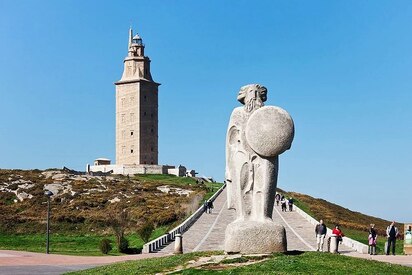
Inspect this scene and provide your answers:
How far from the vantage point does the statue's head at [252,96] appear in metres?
16.1

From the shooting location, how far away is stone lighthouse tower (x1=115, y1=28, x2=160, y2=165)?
363ft

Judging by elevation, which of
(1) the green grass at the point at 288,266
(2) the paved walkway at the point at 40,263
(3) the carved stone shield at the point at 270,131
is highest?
(3) the carved stone shield at the point at 270,131

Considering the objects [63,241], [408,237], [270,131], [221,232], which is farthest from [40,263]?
[63,241]

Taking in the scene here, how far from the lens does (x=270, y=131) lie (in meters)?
15.5

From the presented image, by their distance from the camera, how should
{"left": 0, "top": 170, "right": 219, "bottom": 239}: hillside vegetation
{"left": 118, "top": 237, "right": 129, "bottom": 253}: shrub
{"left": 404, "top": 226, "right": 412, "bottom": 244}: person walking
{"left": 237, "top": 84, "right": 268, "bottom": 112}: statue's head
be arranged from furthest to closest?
{"left": 0, "top": 170, "right": 219, "bottom": 239}: hillside vegetation, {"left": 118, "top": 237, "right": 129, "bottom": 253}: shrub, {"left": 404, "top": 226, "right": 412, "bottom": 244}: person walking, {"left": 237, "top": 84, "right": 268, "bottom": 112}: statue's head

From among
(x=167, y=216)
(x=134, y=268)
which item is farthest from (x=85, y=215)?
(x=134, y=268)

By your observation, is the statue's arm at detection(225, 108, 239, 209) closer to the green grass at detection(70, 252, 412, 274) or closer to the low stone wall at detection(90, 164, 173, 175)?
the green grass at detection(70, 252, 412, 274)

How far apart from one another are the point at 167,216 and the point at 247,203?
32.4 metres

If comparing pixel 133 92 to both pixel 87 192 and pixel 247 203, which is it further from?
pixel 247 203

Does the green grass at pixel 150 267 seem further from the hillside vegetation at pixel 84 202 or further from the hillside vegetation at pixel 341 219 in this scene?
the hillside vegetation at pixel 341 219

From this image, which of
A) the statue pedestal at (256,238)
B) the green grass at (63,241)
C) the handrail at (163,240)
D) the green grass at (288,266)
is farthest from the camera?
the green grass at (63,241)

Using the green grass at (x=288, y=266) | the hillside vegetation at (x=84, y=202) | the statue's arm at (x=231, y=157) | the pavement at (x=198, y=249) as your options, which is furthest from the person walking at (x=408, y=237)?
the hillside vegetation at (x=84, y=202)

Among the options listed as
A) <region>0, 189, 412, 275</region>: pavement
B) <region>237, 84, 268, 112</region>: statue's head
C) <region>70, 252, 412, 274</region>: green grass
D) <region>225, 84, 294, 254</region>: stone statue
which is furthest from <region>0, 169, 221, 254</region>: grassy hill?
<region>237, 84, 268, 112</region>: statue's head

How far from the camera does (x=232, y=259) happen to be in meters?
15.0
